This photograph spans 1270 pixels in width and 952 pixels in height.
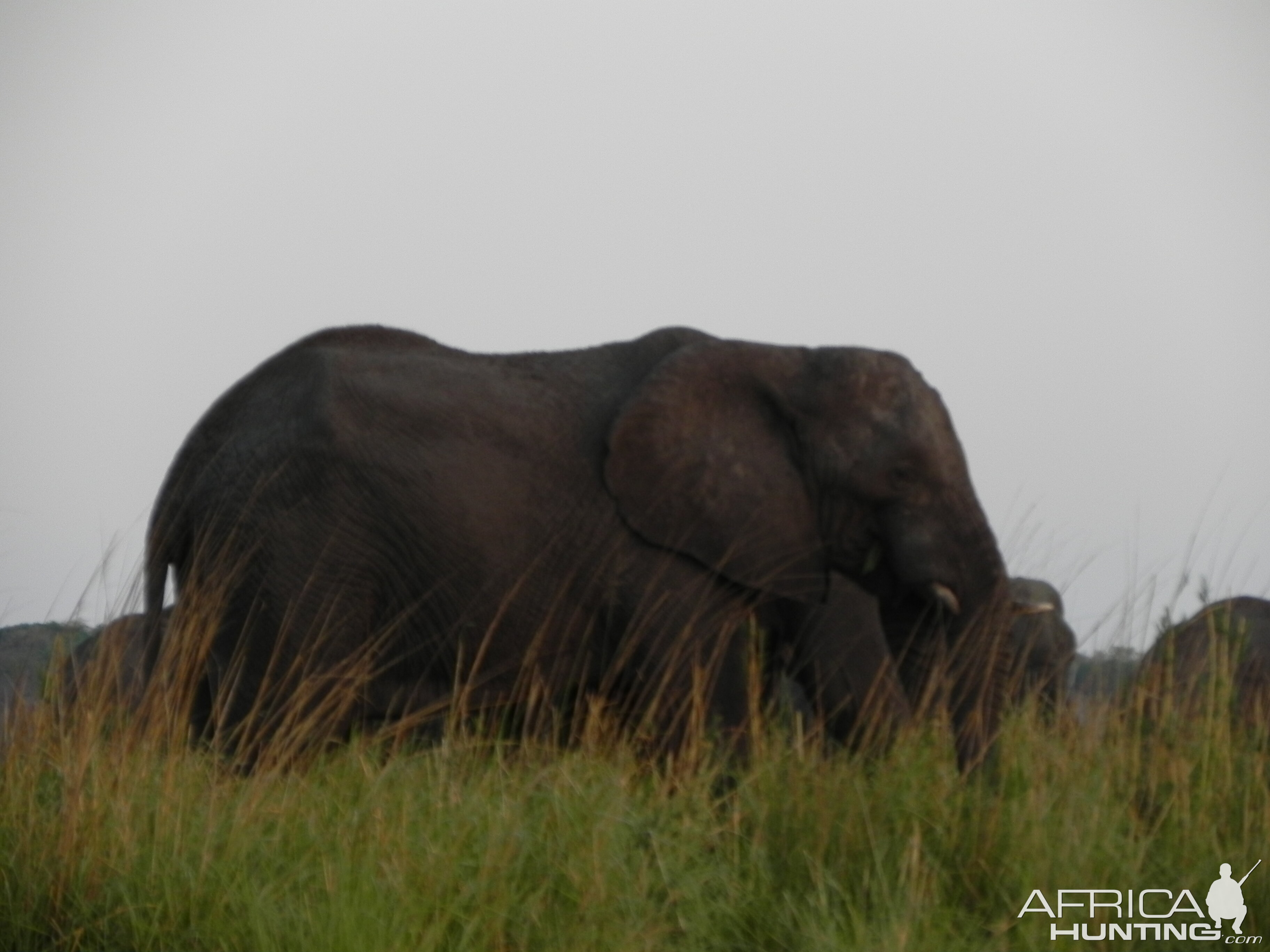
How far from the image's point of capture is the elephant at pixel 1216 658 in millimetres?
6430

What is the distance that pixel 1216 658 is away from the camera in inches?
255

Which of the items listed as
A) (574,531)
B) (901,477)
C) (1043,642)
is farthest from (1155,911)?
(1043,642)

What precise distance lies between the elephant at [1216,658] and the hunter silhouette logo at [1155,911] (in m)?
1.07

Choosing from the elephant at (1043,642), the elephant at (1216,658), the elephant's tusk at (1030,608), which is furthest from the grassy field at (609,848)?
the elephant at (1043,642)

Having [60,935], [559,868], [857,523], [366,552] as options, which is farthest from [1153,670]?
[60,935]

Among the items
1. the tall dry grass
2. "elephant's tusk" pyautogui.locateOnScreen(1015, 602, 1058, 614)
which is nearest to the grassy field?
the tall dry grass

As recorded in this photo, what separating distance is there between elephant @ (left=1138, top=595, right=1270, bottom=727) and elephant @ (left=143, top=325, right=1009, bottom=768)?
82 cm

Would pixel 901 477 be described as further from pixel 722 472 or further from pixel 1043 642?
pixel 1043 642

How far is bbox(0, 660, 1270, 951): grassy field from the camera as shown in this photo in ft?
16.1

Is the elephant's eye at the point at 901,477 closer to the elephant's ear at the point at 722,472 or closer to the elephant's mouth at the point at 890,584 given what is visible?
the elephant's mouth at the point at 890,584

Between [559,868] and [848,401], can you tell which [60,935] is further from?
[848,401]

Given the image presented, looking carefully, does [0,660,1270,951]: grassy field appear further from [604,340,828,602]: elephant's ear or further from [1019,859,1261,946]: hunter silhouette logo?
[604,340,828,602]: elephant's ear

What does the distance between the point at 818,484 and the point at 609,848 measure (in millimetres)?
3516

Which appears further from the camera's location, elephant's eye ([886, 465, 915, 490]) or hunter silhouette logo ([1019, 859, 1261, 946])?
elephant's eye ([886, 465, 915, 490])
